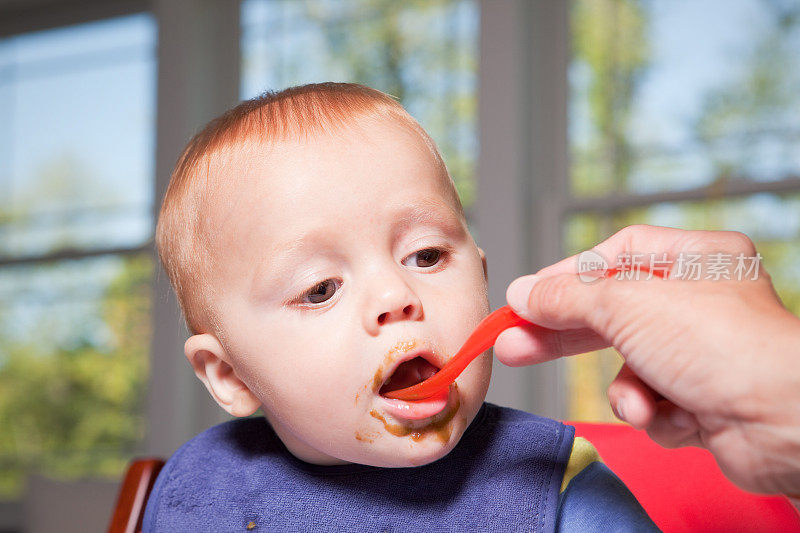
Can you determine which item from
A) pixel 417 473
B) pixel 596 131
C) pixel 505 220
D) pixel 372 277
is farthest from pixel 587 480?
pixel 596 131

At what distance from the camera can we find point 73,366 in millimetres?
3270

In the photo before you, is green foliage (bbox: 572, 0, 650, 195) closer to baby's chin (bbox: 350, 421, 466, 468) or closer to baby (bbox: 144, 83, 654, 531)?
baby (bbox: 144, 83, 654, 531)

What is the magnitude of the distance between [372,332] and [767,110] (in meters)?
2.05

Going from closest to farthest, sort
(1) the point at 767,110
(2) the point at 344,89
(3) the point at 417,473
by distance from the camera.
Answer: (3) the point at 417,473 → (2) the point at 344,89 → (1) the point at 767,110

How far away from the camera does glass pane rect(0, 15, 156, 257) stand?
3.26 metres

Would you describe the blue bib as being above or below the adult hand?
below

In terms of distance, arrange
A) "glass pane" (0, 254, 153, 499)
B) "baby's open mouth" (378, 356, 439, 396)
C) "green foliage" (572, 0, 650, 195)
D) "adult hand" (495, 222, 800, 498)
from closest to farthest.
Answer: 1. "adult hand" (495, 222, 800, 498)
2. "baby's open mouth" (378, 356, 439, 396)
3. "green foliage" (572, 0, 650, 195)
4. "glass pane" (0, 254, 153, 499)

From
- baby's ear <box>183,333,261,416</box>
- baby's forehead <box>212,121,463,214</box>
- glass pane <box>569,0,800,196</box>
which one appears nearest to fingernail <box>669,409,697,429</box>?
baby's forehead <box>212,121,463,214</box>

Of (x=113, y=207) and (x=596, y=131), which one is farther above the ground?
(x=596, y=131)

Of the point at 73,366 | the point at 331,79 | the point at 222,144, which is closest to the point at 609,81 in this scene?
the point at 331,79

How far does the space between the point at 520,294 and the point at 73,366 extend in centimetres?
305

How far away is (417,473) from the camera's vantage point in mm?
819

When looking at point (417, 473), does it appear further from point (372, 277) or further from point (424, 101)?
point (424, 101)

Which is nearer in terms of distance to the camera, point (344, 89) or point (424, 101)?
point (344, 89)
